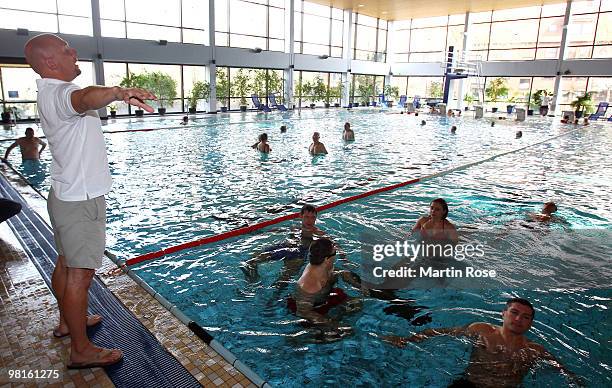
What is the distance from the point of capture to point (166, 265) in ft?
15.1

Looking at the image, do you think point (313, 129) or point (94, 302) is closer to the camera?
point (94, 302)

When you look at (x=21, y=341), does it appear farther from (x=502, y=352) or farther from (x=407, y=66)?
(x=407, y=66)

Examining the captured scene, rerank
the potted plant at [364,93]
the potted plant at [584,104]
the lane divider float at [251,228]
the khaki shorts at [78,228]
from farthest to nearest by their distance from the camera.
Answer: the potted plant at [364,93] → the potted plant at [584,104] → the lane divider float at [251,228] → the khaki shorts at [78,228]

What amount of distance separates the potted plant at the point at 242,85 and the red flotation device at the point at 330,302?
78.9 ft

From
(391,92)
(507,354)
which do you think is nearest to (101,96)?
(507,354)

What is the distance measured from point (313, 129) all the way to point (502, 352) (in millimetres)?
15551

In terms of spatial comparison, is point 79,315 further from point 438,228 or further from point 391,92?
point 391,92

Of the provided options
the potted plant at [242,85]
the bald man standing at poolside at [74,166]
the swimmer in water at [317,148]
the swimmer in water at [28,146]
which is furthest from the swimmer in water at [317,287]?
the potted plant at [242,85]

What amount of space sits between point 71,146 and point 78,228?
1.45 feet

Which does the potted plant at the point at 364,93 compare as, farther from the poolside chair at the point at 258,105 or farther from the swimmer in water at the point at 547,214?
the swimmer in water at the point at 547,214

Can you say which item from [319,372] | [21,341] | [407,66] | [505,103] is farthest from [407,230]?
[407,66]

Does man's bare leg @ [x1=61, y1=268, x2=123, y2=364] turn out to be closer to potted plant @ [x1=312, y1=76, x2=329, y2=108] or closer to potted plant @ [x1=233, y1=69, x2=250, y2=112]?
potted plant @ [x1=233, y1=69, x2=250, y2=112]

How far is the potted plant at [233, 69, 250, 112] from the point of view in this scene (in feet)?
86.8

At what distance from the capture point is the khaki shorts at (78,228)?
227 cm
